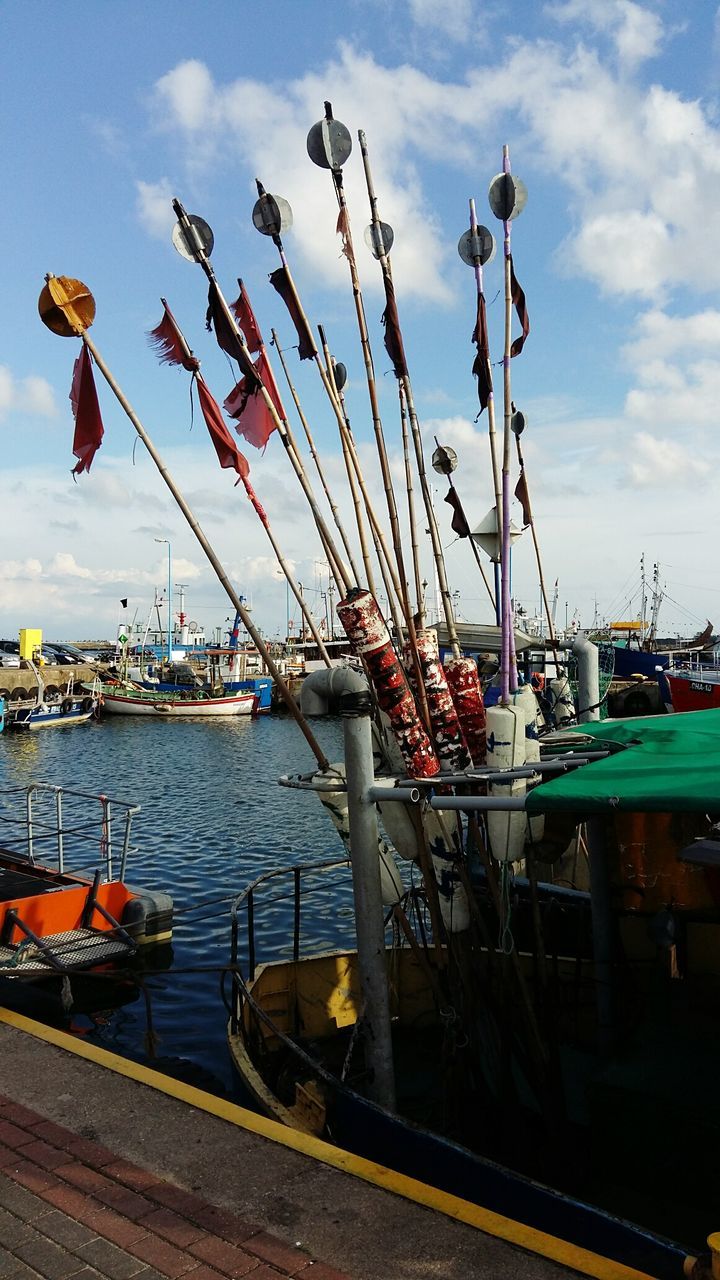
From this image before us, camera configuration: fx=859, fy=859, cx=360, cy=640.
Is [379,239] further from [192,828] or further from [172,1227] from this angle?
[192,828]

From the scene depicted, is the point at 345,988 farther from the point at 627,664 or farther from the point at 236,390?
the point at 627,664

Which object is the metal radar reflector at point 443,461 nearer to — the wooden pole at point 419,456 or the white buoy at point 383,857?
the wooden pole at point 419,456

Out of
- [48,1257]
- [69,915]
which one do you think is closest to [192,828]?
[69,915]

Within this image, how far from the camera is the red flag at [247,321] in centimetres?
843

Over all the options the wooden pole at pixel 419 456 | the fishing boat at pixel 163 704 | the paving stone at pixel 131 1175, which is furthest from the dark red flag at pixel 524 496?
the fishing boat at pixel 163 704

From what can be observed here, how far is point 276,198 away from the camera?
294 inches

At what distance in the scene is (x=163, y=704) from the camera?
63.2 m

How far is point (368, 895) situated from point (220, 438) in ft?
13.4

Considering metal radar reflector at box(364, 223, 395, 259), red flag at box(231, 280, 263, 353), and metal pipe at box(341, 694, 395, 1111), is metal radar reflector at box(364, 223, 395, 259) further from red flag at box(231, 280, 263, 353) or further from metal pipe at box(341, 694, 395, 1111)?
metal pipe at box(341, 694, 395, 1111)

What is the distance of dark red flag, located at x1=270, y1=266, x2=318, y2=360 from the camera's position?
774 cm

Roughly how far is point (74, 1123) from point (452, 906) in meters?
3.05

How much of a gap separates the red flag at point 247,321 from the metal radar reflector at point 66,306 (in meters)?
1.86

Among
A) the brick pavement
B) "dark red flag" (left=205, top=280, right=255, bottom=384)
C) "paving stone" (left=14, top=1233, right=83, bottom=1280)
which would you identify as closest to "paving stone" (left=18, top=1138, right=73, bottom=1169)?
the brick pavement

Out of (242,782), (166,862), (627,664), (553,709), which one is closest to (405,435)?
(553,709)
